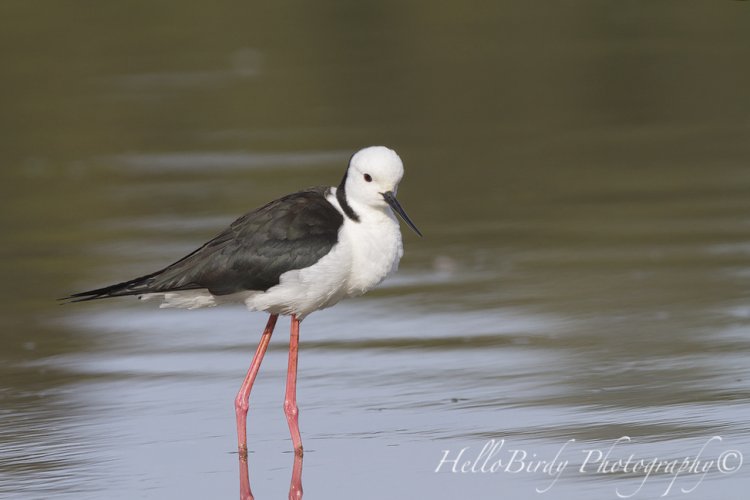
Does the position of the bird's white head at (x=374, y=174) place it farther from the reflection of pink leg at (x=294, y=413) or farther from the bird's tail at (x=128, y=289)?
the bird's tail at (x=128, y=289)

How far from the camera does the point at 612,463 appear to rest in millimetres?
6020

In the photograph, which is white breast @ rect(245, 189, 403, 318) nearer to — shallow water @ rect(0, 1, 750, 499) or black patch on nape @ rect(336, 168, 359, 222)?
black patch on nape @ rect(336, 168, 359, 222)

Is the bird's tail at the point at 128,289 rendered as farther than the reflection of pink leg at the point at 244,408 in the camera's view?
Yes

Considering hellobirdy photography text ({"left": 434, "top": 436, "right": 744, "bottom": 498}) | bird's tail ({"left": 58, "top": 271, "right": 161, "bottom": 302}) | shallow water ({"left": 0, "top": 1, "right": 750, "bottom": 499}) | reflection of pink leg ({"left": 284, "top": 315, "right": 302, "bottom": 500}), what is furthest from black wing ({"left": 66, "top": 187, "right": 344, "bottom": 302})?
hellobirdy photography text ({"left": 434, "top": 436, "right": 744, "bottom": 498})

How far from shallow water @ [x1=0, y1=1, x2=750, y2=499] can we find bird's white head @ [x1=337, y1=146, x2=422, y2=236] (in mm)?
885

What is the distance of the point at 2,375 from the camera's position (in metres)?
7.77

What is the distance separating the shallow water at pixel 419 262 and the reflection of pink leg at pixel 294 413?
7cm

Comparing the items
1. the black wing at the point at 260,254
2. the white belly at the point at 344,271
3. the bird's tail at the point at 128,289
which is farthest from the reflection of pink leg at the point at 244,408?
the bird's tail at the point at 128,289

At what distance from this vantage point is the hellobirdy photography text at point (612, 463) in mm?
5789

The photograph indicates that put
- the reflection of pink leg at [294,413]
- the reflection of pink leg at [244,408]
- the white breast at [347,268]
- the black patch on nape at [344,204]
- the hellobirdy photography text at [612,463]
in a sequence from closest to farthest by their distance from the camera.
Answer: the hellobirdy photography text at [612,463] < the reflection of pink leg at [294,413] < the reflection of pink leg at [244,408] < the white breast at [347,268] < the black patch on nape at [344,204]

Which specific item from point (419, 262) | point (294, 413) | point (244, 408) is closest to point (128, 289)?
point (244, 408)

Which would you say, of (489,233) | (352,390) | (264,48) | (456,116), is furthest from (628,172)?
(264,48)

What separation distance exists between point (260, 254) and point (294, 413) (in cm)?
67

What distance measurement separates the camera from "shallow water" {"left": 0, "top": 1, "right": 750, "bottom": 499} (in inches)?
250
